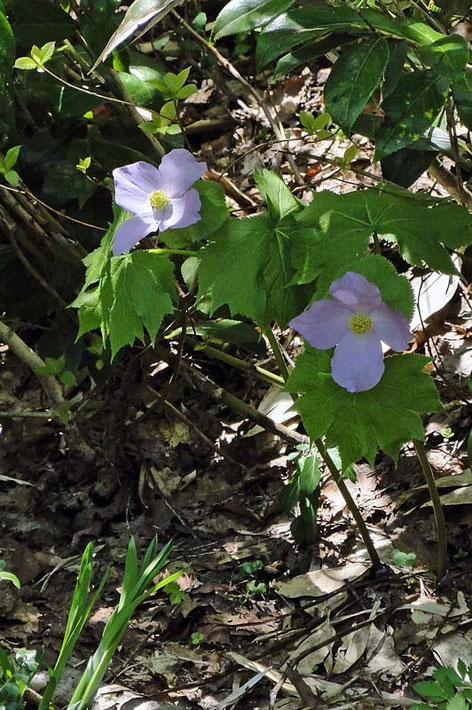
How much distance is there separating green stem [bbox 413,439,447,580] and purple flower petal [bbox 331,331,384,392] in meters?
0.39

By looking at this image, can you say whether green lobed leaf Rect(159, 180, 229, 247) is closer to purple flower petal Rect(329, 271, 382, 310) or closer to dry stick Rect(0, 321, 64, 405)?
purple flower petal Rect(329, 271, 382, 310)

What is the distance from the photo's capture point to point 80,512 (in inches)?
104

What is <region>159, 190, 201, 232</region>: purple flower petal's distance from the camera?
140 centimetres

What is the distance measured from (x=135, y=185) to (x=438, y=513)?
0.97 metres

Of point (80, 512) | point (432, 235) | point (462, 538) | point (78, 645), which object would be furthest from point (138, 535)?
point (432, 235)

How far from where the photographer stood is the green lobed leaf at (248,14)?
4.75 ft

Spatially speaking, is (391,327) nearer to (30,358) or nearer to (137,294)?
(137,294)

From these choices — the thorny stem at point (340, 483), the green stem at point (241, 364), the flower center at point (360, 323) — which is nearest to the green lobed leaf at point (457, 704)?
the thorny stem at point (340, 483)

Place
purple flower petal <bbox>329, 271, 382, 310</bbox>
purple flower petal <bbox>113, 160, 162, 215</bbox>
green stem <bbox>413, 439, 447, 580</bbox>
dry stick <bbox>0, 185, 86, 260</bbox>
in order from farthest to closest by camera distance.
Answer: dry stick <bbox>0, 185, 86, 260</bbox> → green stem <bbox>413, 439, 447, 580</bbox> → purple flower petal <bbox>113, 160, 162, 215</bbox> → purple flower petal <bbox>329, 271, 382, 310</bbox>

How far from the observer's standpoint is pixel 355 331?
1318 mm

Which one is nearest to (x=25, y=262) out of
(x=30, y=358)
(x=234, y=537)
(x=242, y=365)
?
(x=30, y=358)

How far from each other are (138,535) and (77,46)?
4.96ft

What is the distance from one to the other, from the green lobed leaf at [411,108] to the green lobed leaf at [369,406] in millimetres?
369

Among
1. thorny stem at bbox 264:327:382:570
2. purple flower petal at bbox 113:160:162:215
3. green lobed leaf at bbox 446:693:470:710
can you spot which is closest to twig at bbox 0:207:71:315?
thorny stem at bbox 264:327:382:570
